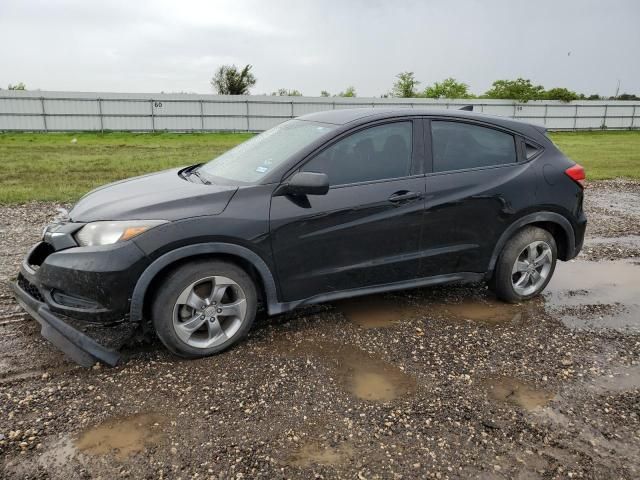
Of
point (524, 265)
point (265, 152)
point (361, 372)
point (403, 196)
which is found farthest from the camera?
point (524, 265)

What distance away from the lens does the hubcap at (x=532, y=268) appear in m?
4.83

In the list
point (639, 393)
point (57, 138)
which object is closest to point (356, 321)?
point (639, 393)

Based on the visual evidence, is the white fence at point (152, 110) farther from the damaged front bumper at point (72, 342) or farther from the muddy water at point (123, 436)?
the muddy water at point (123, 436)

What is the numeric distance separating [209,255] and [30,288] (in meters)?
1.33

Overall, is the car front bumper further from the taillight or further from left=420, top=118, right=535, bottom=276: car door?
the taillight

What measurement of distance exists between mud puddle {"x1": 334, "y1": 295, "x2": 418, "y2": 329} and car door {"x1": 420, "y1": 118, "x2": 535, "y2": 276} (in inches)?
18.0

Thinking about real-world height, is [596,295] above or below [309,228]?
below

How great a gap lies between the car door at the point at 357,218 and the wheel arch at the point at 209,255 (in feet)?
0.36

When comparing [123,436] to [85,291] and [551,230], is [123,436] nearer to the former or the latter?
[85,291]

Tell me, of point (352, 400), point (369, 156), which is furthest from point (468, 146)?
point (352, 400)

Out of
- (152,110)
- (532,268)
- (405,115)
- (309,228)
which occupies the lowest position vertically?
Result: (532,268)

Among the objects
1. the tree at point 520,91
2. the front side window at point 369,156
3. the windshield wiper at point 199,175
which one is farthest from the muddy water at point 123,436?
the tree at point 520,91

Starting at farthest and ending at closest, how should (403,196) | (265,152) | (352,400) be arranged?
(265,152), (403,196), (352,400)

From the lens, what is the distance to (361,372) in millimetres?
3648
